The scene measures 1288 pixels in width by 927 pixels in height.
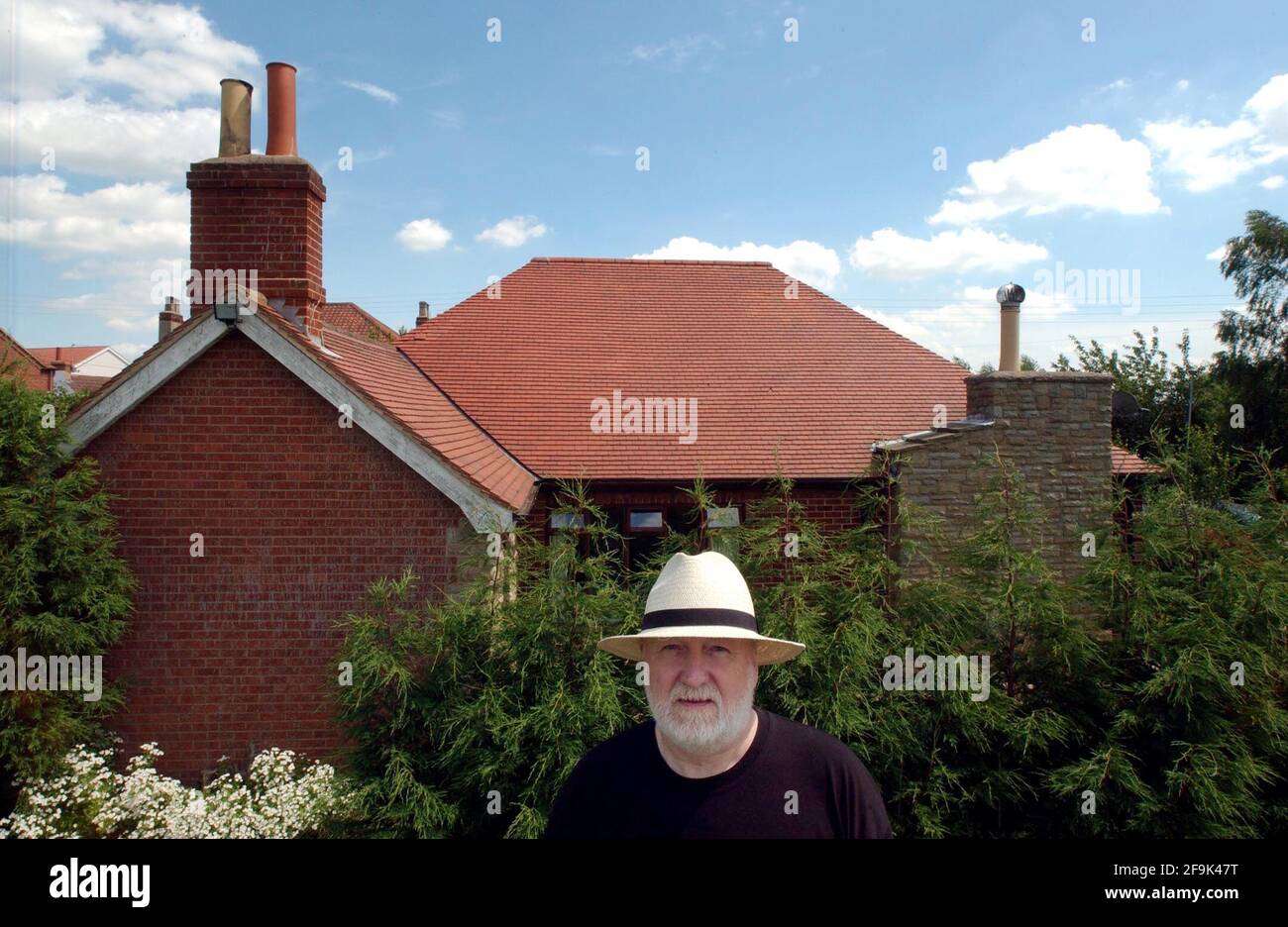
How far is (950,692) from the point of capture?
5324mm

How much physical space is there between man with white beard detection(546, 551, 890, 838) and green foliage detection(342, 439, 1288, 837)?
2470mm

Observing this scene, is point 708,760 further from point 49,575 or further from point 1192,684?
point 49,575

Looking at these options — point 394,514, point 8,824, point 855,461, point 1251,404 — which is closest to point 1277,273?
point 1251,404

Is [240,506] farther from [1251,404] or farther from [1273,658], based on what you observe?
[1251,404]

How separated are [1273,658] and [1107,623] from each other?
3.11 feet

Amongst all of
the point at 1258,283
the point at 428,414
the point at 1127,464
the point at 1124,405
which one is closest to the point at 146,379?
the point at 428,414

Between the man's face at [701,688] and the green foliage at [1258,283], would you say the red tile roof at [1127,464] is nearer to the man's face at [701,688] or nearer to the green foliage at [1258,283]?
the man's face at [701,688]

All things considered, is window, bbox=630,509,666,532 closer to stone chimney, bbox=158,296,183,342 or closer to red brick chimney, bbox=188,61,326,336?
red brick chimney, bbox=188,61,326,336

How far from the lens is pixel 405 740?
552cm

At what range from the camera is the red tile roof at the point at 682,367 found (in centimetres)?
1233

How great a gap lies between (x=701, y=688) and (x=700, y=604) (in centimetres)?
28

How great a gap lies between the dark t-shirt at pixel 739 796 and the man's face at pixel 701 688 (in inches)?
4.9

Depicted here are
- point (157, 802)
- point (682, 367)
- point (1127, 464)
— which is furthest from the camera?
point (682, 367)

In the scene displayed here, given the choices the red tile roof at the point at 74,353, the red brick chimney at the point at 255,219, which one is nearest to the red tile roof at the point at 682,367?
the red brick chimney at the point at 255,219
